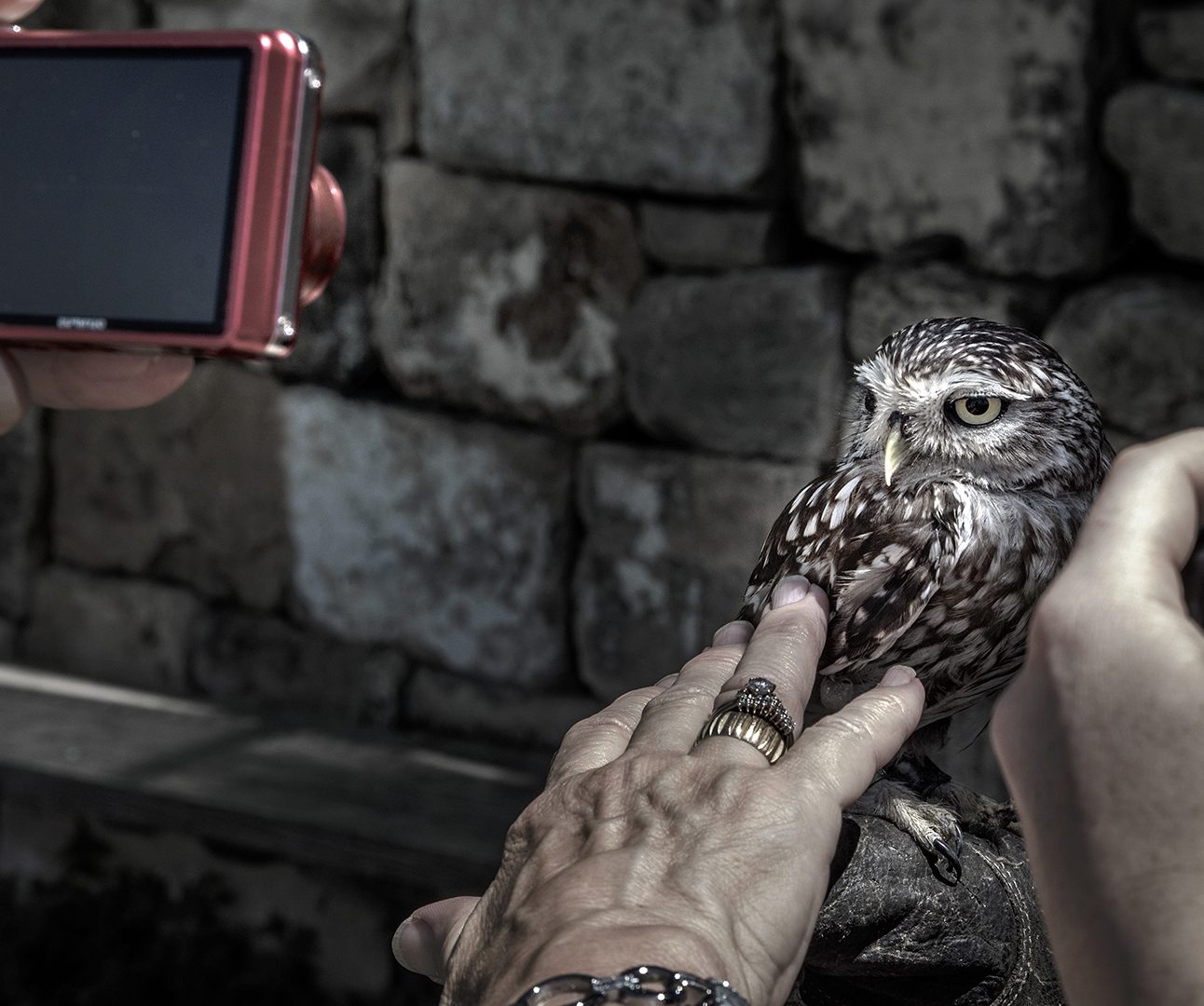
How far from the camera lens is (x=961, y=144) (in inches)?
95.5

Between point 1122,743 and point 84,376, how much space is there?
105cm

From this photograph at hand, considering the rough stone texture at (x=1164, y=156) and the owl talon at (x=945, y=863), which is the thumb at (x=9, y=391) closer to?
the owl talon at (x=945, y=863)

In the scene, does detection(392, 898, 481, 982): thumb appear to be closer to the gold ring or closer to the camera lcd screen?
the gold ring

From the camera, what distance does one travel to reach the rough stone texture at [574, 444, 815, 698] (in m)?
2.74

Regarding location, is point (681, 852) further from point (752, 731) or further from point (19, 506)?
point (19, 506)

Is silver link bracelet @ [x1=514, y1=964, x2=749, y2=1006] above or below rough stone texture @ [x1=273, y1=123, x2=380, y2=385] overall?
below

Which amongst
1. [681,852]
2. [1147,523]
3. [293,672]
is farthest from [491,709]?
[1147,523]

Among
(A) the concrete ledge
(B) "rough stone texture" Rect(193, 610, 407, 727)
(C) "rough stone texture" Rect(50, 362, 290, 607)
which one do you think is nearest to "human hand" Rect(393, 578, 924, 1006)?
(A) the concrete ledge

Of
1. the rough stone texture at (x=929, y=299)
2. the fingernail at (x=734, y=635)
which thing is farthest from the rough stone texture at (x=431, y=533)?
the fingernail at (x=734, y=635)

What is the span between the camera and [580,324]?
2906 mm

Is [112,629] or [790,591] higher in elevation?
[790,591]

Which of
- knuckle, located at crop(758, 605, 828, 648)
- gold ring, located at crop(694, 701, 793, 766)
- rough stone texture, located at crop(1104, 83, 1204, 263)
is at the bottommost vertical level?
gold ring, located at crop(694, 701, 793, 766)

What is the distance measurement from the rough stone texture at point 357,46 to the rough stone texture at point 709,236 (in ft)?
2.10

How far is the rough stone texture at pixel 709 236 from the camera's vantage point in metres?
2.67
